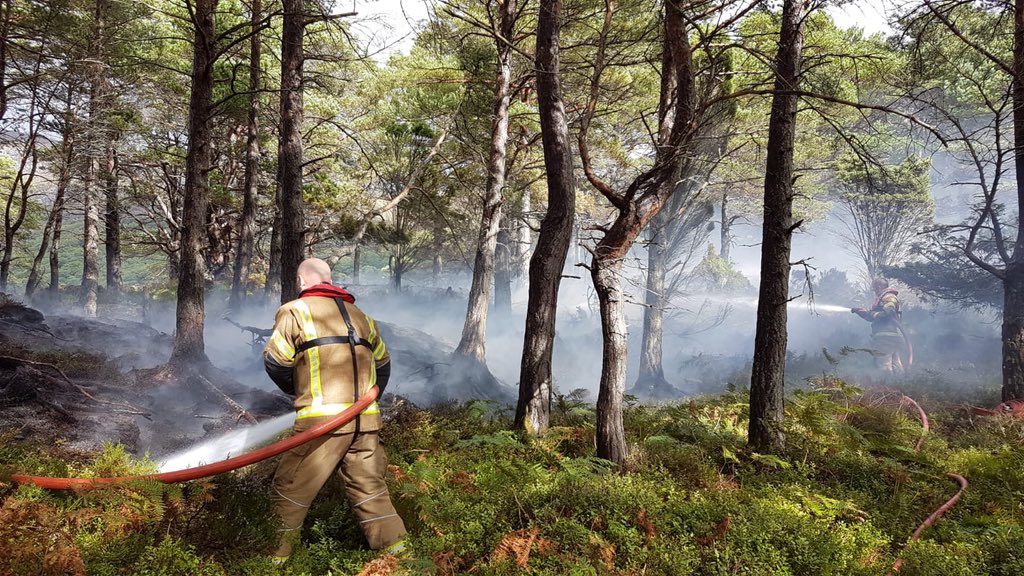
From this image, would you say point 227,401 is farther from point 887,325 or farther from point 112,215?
point 887,325

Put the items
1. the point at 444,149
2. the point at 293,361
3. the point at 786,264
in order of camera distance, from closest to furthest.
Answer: the point at 293,361
the point at 786,264
the point at 444,149

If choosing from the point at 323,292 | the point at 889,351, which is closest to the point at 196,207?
the point at 323,292

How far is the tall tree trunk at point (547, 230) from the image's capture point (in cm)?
548

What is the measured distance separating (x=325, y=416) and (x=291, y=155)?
631 centimetres

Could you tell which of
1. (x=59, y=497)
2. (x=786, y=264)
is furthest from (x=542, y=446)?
(x=59, y=497)

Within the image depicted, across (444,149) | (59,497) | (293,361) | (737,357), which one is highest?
(444,149)

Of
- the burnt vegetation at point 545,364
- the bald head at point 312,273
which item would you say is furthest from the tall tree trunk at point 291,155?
the bald head at point 312,273

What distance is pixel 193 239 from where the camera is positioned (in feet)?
25.4

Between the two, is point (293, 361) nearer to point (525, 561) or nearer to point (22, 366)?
point (525, 561)

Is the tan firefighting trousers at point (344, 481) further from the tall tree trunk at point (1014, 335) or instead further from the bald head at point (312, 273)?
the tall tree trunk at point (1014, 335)

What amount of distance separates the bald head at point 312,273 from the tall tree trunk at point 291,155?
15.7 feet

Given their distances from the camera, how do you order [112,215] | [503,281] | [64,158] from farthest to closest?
[503,281] < [112,215] < [64,158]

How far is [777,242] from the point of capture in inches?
187

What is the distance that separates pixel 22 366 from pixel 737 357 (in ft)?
75.7
